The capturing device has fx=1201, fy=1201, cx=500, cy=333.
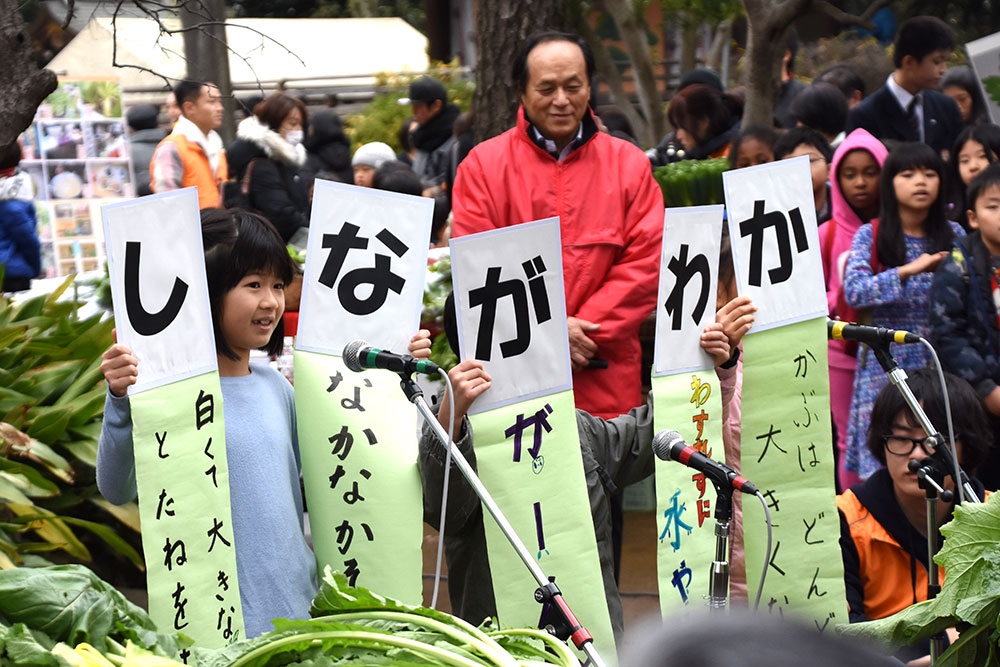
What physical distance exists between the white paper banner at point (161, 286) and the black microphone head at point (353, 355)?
312mm

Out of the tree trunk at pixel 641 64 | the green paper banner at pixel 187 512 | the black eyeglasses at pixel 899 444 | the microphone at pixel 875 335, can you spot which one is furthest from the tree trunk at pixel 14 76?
the tree trunk at pixel 641 64

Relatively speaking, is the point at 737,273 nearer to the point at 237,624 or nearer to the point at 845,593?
the point at 845,593

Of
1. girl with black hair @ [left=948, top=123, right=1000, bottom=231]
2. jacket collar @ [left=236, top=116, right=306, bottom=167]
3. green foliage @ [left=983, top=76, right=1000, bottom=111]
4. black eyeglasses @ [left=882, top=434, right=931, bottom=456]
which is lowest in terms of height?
black eyeglasses @ [left=882, top=434, right=931, bottom=456]

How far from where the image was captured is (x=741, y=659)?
77 centimetres

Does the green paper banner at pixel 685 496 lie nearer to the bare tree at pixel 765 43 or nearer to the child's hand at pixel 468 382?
the child's hand at pixel 468 382

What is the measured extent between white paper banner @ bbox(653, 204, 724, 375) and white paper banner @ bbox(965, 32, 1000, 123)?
3.97 meters

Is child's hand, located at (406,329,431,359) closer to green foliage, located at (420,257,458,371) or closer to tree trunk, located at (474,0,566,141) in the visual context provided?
green foliage, located at (420,257,458,371)

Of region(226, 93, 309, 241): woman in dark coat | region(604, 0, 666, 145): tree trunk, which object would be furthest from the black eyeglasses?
region(604, 0, 666, 145): tree trunk

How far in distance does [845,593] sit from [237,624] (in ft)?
5.61

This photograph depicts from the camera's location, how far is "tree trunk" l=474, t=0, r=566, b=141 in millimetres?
6598

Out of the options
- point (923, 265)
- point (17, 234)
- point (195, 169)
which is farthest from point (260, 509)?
point (195, 169)

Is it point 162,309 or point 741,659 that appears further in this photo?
point 162,309

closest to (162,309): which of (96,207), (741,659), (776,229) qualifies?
(776,229)

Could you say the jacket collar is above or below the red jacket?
above
